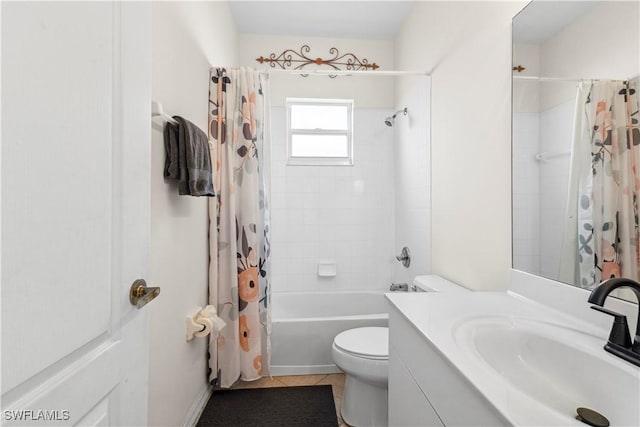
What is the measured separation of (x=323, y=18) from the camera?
257cm

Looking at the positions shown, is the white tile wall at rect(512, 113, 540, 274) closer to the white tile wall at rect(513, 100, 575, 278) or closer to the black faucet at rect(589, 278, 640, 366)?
the white tile wall at rect(513, 100, 575, 278)

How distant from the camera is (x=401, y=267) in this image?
2.72 meters

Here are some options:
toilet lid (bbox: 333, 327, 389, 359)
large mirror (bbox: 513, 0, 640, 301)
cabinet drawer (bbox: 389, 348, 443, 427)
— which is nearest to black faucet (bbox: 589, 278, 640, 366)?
large mirror (bbox: 513, 0, 640, 301)

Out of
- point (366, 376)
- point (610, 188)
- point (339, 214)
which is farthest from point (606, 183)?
point (339, 214)

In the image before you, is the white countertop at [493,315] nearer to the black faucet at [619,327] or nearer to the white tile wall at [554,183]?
the black faucet at [619,327]

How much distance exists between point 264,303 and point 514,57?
1.89 m

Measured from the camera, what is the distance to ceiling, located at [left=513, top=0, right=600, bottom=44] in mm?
1002

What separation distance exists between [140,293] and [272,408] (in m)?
1.42

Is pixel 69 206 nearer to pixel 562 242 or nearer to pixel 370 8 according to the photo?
pixel 562 242

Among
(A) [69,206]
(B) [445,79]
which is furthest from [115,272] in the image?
(B) [445,79]

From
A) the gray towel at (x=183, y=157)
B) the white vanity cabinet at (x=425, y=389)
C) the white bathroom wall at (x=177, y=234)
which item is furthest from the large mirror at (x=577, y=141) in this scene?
the white bathroom wall at (x=177, y=234)

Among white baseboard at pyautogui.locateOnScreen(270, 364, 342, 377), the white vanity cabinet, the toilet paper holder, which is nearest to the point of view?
the white vanity cabinet

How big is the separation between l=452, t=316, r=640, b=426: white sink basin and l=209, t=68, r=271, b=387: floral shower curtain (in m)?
1.39

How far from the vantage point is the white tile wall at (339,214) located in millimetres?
2867
